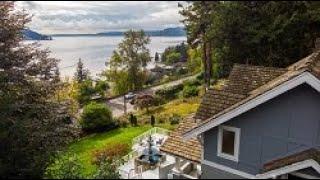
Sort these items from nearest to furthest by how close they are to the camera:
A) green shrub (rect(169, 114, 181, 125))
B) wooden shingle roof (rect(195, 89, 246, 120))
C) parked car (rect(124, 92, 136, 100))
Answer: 1. wooden shingle roof (rect(195, 89, 246, 120))
2. green shrub (rect(169, 114, 181, 125))
3. parked car (rect(124, 92, 136, 100))

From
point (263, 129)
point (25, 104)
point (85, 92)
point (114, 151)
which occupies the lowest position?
point (114, 151)

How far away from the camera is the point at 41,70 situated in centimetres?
1773

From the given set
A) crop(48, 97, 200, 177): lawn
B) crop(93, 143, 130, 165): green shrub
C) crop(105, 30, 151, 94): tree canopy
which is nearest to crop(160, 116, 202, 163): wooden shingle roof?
crop(48, 97, 200, 177): lawn

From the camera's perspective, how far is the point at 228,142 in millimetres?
11312

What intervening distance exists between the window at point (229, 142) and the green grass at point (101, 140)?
14.9 metres

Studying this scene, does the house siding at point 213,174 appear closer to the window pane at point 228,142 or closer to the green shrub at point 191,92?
the window pane at point 228,142

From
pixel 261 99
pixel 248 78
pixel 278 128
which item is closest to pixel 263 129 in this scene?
pixel 278 128

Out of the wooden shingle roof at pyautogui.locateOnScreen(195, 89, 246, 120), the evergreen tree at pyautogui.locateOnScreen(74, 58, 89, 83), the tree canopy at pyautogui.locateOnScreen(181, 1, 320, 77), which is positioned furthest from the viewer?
the evergreen tree at pyautogui.locateOnScreen(74, 58, 89, 83)

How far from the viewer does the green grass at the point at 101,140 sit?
27484mm

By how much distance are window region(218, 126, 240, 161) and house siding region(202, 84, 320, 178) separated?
12 centimetres

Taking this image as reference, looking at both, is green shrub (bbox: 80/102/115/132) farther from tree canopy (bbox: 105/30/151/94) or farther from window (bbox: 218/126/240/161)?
window (bbox: 218/126/240/161)

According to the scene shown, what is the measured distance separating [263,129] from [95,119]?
25373 millimetres

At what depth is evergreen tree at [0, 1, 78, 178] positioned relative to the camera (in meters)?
14.2

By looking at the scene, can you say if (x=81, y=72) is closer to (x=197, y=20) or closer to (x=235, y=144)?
(x=197, y=20)
